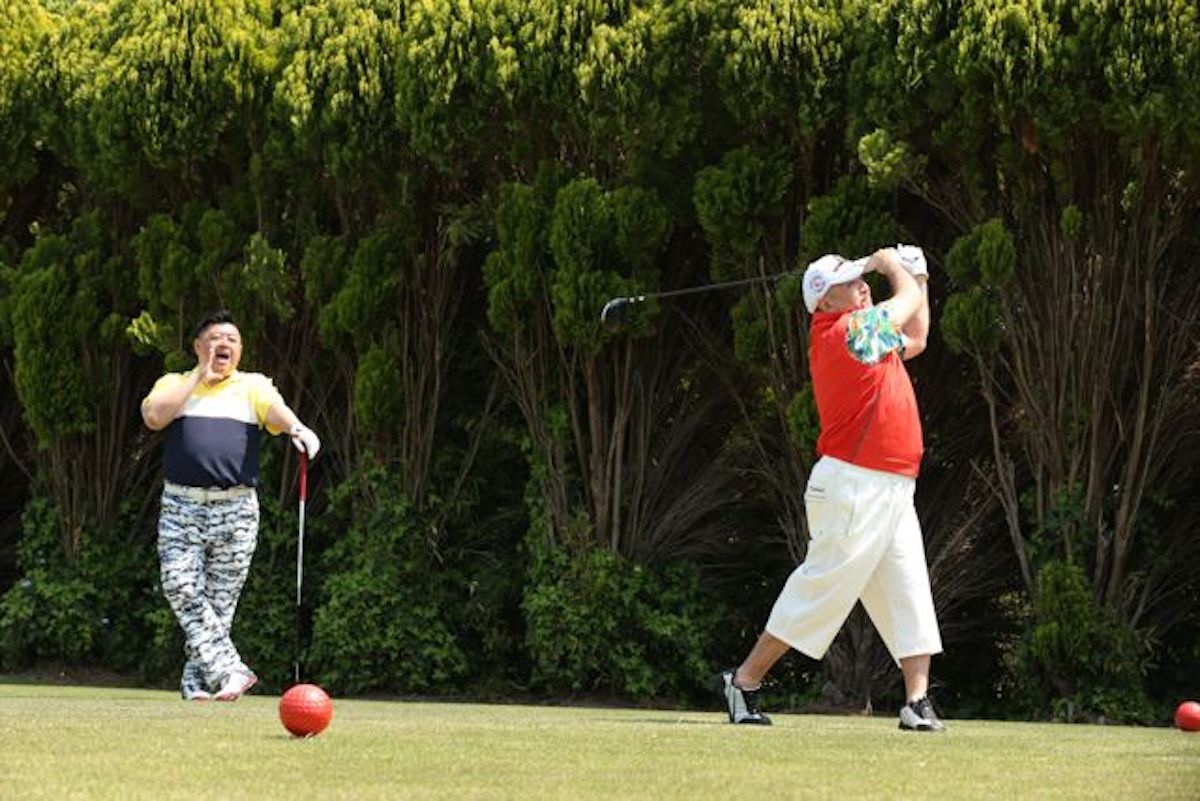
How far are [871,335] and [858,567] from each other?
90cm

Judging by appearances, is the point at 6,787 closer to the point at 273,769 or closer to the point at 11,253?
the point at 273,769

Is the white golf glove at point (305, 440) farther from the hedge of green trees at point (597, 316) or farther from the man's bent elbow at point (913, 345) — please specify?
the man's bent elbow at point (913, 345)

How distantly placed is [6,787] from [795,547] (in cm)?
761

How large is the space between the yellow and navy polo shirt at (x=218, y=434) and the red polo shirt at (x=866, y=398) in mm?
3423

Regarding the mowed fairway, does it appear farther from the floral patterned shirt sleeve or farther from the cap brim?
the cap brim

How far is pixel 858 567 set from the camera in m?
9.03

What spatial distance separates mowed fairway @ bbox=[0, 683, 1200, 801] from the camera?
6043 millimetres

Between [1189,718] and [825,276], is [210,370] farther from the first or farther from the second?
[1189,718]

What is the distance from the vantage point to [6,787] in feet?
19.5

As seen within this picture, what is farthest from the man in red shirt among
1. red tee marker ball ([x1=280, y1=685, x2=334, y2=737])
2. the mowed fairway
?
A: red tee marker ball ([x1=280, y1=685, x2=334, y2=737])

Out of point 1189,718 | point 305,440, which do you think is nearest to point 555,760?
point 1189,718

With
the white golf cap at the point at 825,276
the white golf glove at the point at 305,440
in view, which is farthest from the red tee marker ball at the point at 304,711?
the white golf glove at the point at 305,440

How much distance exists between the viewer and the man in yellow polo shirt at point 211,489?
11.3 m

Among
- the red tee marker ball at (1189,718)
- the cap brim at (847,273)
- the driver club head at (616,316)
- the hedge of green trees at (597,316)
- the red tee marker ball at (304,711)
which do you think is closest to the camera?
the red tee marker ball at (304,711)
